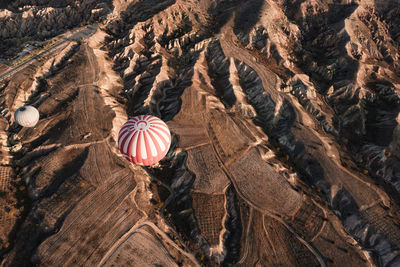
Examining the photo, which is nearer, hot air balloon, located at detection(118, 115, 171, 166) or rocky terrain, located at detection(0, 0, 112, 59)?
hot air balloon, located at detection(118, 115, 171, 166)

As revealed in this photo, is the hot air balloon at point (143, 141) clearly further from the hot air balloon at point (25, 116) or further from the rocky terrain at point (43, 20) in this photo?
the rocky terrain at point (43, 20)

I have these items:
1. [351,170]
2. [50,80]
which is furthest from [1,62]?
[351,170]

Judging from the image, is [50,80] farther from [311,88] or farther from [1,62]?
[311,88]

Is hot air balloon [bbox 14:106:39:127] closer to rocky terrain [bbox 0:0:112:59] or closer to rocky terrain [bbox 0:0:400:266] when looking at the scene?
rocky terrain [bbox 0:0:400:266]

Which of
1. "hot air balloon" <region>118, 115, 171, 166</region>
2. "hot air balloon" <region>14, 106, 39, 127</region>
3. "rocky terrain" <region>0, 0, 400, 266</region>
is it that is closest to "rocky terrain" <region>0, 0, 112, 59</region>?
"rocky terrain" <region>0, 0, 400, 266</region>

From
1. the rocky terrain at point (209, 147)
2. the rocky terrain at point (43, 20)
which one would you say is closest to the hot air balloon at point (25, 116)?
the rocky terrain at point (209, 147)

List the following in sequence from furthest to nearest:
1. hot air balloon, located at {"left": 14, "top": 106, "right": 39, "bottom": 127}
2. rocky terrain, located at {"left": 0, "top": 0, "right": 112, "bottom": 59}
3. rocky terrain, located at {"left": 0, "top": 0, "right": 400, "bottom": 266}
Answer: rocky terrain, located at {"left": 0, "top": 0, "right": 112, "bottom": 59} → hot air balloon, located at {"left": 14, "top": 106, "right": 39, "bottom": 127} → rocky terrain, located at {"left": 0, "top": 0, "right": 400, "bottom": 266}
